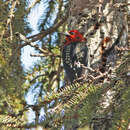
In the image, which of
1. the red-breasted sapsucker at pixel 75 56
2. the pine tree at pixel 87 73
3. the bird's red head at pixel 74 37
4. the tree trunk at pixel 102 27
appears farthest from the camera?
the bird's red head at pixel 74 37

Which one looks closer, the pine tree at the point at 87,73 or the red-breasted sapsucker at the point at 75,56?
the pine tree at the point at 87,73

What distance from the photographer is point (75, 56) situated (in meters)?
2.71

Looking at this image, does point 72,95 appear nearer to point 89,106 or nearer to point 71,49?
point 89,106

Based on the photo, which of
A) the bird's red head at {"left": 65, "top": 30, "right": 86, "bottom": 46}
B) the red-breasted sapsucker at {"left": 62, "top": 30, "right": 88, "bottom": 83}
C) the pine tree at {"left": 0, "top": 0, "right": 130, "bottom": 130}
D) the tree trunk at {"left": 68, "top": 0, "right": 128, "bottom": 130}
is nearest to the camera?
the pine tree at {"left": 0, "top": 0, "right": 130, "bottom": 130}

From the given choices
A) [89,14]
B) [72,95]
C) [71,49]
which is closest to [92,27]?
[89,14]

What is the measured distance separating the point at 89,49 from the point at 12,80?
71 centimetres

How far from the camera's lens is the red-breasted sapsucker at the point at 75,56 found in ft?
8.43

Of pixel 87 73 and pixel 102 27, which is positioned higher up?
pixel 102 27

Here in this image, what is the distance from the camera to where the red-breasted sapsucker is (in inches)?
101

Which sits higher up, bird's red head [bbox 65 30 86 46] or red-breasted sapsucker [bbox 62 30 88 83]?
bird's red head [bbox 65 30 86 46]

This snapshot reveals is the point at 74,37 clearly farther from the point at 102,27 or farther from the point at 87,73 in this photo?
the point at 87,73

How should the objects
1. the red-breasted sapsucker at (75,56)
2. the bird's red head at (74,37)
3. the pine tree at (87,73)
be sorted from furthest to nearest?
1. the bird's red head at (74,37)
2. the red-breasted sapsucker at (75,56)
3. the pine tree at (87,73)

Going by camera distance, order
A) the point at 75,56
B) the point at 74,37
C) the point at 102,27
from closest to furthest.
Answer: the point at 102,27
the point at 75,56
the point at 74,37

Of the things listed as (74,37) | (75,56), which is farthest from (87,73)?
(74,37)
